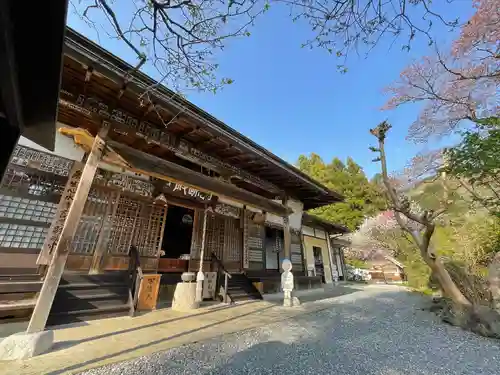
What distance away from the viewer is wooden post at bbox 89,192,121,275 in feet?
16.6

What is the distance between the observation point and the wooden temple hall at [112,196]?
3.78m

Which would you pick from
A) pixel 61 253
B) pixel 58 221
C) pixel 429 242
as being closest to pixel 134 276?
pixel 58 221

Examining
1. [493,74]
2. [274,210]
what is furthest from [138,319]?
[493,74]

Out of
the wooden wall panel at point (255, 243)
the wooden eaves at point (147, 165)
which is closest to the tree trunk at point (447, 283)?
the wooden eaves at point (147, 165)

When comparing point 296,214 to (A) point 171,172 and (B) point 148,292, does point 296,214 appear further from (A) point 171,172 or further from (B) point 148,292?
(A) point 171,172

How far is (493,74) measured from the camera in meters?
5.58

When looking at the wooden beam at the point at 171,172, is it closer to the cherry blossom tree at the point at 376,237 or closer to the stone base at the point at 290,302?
the stone base at the point at 290,302

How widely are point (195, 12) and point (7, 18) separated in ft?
6.72

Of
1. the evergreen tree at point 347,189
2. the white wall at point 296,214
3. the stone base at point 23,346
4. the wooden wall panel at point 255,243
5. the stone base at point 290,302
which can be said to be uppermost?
the evergreen tree at point 347,189

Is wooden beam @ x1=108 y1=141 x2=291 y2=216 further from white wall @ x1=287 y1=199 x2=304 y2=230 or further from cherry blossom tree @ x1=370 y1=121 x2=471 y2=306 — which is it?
white wall @ x1=287 y1=199 x2=304 y2=230

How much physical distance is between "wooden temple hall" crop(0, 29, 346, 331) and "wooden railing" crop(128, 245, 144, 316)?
0.08 feet

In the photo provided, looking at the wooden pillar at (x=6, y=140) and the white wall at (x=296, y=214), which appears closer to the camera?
the wooden pillar at (x=6, y=140)

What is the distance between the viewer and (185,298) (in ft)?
18.0

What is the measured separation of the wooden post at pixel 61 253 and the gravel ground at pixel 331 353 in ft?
3.59
